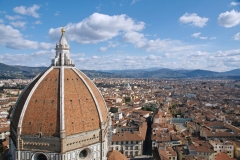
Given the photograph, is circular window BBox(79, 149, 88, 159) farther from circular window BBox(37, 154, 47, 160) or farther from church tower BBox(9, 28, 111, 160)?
circular window BBox(37, 154, 47, 160)

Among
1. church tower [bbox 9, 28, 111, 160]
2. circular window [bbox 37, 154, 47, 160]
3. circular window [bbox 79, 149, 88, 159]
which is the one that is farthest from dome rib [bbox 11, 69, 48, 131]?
circular window [bbox 79, 149, 88, 159]

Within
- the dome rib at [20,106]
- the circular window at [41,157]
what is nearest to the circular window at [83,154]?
the circular window at [41,157]

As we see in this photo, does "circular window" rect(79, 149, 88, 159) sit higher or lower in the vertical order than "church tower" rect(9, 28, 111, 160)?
lower

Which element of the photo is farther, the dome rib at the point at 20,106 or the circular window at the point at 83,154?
the dome rib at the point at 20,106

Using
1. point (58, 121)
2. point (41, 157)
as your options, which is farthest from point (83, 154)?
point (58, 121)

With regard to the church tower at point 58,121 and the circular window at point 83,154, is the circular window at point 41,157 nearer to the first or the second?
the church tower at point 58,121

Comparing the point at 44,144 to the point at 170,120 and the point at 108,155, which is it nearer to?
the point at 108,155

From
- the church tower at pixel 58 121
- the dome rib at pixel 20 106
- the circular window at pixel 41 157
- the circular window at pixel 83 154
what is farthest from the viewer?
the dome rib at pixel 20 106

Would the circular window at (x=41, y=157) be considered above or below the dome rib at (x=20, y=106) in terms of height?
below

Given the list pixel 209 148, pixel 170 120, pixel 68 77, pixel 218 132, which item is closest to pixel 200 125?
pixel 218 132
